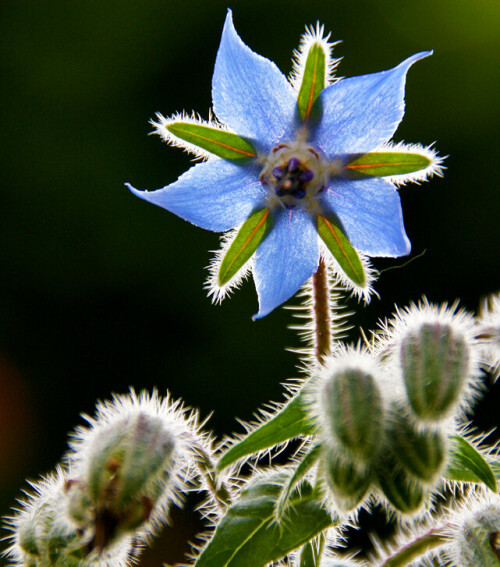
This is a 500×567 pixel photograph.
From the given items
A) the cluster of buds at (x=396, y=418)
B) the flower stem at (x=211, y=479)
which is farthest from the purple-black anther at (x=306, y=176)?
the flower stem at (x=211, y=479)

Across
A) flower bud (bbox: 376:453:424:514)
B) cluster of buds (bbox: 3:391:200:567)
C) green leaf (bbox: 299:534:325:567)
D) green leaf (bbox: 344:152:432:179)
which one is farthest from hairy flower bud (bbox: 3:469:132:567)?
green leaf (bbox: 344:152:432:179)

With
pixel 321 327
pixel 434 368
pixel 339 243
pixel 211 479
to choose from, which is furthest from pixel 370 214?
pixel 211 479

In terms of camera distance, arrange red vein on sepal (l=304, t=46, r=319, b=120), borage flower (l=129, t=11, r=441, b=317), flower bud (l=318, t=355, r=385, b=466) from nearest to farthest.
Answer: flower bud (l=318, t=355, r=385, b=466), borage flower (l=129, t=11, r=441, b=317), red vein on sepal (l=304, t=46, r=319, b=120)

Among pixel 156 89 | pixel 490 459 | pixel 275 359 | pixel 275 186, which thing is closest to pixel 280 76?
pixel 275 186

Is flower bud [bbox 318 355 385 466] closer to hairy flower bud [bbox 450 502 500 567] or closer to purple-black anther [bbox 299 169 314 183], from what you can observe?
hairy flower bud [bbox 450 502 500 567]

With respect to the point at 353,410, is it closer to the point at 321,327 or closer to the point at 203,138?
the point at 321,327

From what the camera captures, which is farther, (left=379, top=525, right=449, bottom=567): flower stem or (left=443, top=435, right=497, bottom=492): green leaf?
(left=379, top=525, right=449, bottom=567): flower stem
